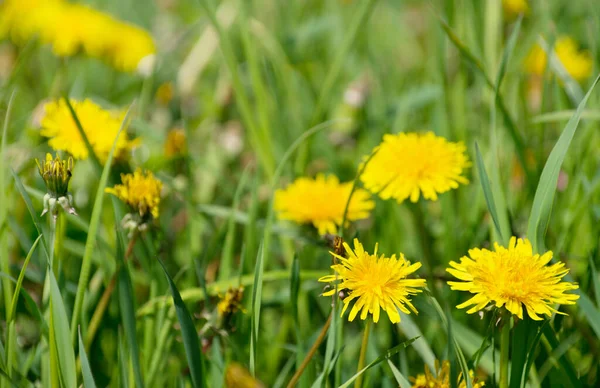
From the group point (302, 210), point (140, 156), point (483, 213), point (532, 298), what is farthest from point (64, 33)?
point (532, 298)

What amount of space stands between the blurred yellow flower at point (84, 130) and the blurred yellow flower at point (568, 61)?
1063 mm

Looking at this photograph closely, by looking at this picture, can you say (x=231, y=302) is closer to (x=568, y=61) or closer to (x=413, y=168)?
(x=413, y=168)

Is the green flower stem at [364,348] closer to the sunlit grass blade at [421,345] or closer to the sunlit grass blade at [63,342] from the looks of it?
the sunlit grass blade at [421,345]

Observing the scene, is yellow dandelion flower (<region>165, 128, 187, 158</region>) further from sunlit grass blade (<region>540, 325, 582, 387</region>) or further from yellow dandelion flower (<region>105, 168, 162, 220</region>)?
sunlit grass blade (<region>540, 325, 582, 387</region>)

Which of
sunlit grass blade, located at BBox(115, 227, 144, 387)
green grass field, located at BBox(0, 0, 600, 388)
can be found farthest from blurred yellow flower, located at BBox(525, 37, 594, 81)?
sunlit grass blade, located at BBox(115, 227, 144, 387)

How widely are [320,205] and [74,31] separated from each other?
978 mm

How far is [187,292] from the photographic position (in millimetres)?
858

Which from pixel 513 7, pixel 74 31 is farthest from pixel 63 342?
pixel 513 7

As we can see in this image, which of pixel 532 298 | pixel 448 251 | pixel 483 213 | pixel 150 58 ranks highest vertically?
pixel 150 58

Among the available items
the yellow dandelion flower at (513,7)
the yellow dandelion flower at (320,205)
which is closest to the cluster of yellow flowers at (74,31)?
the yellow dandelion flower at (320,205)

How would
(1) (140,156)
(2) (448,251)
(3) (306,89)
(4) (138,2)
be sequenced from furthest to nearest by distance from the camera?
(4) (138,2), (3) (306,89), (1) (140,156), (2) (448,251)

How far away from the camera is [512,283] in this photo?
0.58 metres

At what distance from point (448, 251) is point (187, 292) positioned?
416 millimetres

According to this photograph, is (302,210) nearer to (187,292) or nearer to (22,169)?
(187,292)
